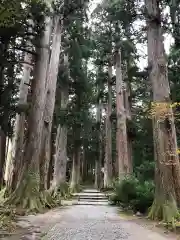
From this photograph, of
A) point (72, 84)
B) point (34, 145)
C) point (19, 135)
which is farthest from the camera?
point (72, 84)

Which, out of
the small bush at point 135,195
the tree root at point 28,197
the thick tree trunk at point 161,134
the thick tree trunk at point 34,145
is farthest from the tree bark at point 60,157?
the thick tree trunk at point 161,134

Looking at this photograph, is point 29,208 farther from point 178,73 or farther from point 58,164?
point 178,73

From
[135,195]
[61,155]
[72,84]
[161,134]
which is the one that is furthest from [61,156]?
[161,134]

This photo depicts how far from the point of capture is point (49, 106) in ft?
37.2

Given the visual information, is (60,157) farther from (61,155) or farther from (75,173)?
(75,173)

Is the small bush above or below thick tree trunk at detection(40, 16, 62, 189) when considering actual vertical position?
below

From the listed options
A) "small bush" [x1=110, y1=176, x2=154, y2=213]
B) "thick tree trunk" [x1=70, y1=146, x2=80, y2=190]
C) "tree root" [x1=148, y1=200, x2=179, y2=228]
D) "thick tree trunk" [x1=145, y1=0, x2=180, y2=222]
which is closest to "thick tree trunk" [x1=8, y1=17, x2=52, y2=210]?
"small bush" [x1=110, y1=176, x2=154, y2=213]

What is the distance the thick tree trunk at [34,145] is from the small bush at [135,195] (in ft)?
10.9

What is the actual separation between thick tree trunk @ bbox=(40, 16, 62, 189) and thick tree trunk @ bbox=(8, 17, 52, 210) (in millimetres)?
580

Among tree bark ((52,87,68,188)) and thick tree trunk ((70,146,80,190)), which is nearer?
tree bark ((52,87,68,188))

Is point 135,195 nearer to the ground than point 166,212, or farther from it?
farther from it

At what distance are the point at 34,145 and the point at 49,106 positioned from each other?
6.75 feet

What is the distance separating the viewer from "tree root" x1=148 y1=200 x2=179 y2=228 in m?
6.69

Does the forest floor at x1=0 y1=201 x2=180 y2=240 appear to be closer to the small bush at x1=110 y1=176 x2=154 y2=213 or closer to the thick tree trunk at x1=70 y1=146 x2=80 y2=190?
the small bush at x1=110 y1=176 x2=154 y2=213
